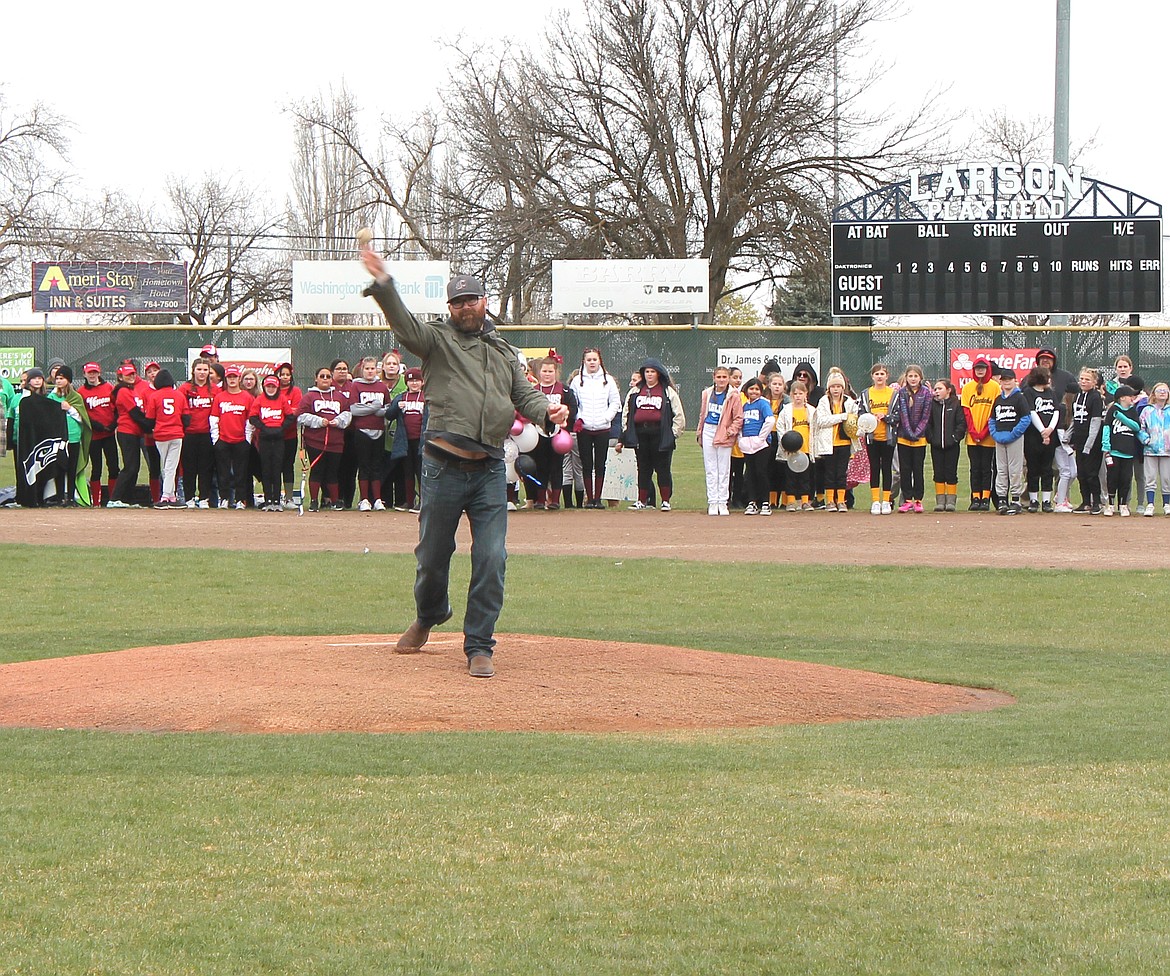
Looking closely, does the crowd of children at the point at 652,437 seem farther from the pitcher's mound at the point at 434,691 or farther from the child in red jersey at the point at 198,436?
the pitcher's mound at the point at 434,691

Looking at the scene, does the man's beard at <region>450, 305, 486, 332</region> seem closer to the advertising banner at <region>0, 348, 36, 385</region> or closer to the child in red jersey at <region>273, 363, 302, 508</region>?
the child in red jersey at <region>273, 363, 302, 508</region>

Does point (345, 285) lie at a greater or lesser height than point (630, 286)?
greater

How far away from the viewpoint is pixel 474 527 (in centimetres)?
806

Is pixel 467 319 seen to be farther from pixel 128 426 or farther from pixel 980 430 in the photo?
pixel 128 426

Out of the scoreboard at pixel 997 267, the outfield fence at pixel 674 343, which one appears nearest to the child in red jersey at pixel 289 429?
the outfield fence at pixel 674 343

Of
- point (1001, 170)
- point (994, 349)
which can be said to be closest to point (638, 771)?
point (994, 349)

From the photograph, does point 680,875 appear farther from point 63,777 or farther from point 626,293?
point 626,293

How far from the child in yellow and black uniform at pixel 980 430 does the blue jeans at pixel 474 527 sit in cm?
1190

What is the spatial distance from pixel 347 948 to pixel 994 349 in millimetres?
26609

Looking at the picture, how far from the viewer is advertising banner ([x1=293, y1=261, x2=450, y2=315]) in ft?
140

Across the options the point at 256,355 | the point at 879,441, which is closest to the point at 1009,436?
the point at 879,441

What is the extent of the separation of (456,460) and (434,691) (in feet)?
3.97

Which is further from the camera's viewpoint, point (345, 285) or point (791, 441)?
point (345, 285)

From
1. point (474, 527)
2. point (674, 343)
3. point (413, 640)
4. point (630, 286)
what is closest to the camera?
point (474, 527)
